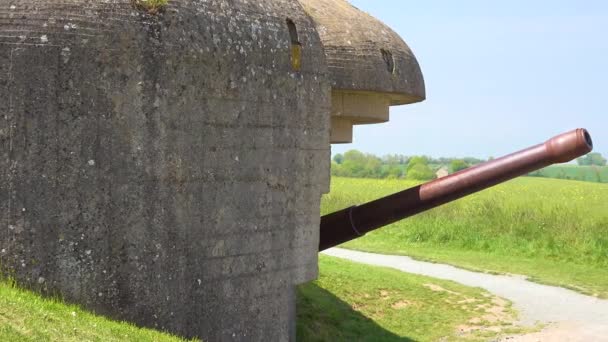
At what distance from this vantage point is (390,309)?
1329 cm

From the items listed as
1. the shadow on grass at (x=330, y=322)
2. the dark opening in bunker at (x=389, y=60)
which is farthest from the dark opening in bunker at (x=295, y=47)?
the shadow on grass at (x=330, y=322)

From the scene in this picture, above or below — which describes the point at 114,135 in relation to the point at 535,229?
above

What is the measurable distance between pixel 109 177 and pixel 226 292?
1375 mm

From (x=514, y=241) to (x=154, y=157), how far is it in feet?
44.8

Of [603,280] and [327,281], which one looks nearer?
[327,281]

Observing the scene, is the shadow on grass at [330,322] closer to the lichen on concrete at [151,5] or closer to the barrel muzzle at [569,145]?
the barrel muzzle at [569,145]

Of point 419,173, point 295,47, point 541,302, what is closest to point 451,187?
point 295,47

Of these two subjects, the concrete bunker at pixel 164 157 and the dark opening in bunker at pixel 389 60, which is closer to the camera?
the concrete bunker at pixel 164 157

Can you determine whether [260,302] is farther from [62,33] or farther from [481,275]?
[481,275]

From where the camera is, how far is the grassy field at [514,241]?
17.0m

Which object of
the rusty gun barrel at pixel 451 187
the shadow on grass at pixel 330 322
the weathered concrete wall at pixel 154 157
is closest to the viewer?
the weathered concrete wall at pixel 154 157

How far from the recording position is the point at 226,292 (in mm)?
7289

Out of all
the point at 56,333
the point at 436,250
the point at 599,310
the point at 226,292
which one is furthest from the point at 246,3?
the point at 436,250

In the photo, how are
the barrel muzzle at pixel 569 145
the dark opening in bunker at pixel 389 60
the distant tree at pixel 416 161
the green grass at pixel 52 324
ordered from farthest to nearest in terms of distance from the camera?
the distant tree at pixel 416 161, the dark opening in bunker at pixel 389 60, the barrel muzzle at pixel 569 145, the green grass at pixel 52 324
